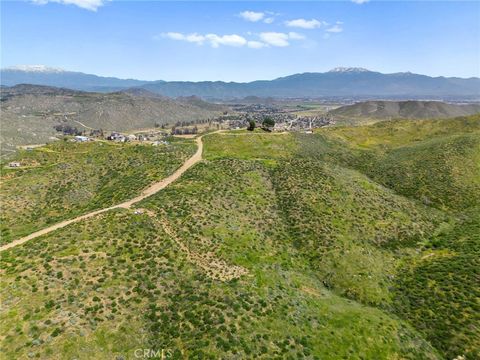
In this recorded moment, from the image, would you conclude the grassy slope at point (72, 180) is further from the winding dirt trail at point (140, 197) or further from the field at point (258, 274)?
the field at point (258, 274)

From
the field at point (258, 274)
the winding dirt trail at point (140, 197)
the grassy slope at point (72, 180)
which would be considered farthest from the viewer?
the grassy slope at point (72, 180)

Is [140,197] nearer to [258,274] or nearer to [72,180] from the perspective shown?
[72,180]

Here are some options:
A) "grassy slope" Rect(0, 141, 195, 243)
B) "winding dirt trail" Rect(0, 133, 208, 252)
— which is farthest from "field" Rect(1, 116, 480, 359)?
"grassy slope" Rect(0, 141, 195, 243)

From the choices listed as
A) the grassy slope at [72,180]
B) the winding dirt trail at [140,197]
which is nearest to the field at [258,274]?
the winding dirt trail at [140,197]

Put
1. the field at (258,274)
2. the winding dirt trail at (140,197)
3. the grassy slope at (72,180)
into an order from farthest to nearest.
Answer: the grassy slope at (72,180)
the winding dirt trail at (140,197)
the field at (258,274)

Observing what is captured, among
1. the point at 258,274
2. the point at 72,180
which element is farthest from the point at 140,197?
the point at 258,274

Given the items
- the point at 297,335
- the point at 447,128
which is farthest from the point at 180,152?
the point at 447,128
